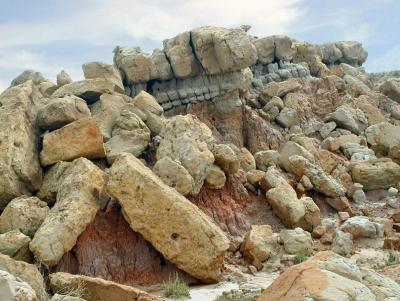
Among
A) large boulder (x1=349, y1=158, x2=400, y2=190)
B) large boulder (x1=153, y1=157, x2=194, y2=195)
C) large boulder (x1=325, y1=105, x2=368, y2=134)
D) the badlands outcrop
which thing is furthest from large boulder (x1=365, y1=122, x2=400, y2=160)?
large boulder (x1=153, y1=157, x2=194, y2=195)

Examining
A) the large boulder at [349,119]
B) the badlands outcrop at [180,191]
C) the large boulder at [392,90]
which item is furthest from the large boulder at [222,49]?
the large boulder at [392,90]

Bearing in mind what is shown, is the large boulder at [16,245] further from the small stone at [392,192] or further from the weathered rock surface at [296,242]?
the small stone at [392,192]

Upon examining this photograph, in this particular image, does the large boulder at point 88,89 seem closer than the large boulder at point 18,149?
No

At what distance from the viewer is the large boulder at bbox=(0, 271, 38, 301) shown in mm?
6077

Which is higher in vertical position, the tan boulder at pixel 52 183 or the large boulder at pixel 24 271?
the tan boulder at pixel 52 183

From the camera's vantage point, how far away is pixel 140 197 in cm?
1241

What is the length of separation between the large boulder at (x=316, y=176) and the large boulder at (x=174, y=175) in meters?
6.01

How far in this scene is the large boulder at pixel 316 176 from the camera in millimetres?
18594

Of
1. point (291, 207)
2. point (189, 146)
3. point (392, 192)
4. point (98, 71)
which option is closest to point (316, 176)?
point (291, 207)

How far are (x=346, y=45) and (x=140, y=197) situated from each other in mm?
36410

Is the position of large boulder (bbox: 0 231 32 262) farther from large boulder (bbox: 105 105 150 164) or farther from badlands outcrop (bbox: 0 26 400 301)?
large boulder (bbox: 105 105 150 164)

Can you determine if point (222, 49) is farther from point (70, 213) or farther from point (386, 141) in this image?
point (70, 213)

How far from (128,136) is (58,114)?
2171 mm

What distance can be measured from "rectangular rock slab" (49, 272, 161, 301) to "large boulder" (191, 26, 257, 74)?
14927 millimetres
